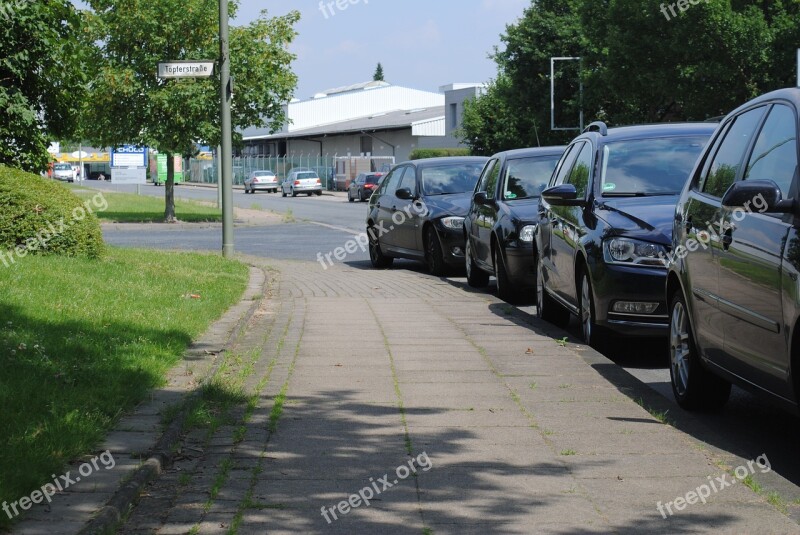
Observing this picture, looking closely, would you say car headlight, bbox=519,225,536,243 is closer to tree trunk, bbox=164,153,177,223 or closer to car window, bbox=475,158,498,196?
car window, bbox=475,158,498,196

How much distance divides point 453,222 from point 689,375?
9.94 m

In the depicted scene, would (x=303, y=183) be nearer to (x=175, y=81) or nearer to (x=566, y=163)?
(x=175, y=81)

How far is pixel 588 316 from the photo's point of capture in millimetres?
9375

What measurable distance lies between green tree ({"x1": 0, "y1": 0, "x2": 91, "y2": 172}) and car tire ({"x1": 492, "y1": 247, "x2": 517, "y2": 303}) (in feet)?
23.4

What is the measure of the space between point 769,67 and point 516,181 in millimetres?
27310

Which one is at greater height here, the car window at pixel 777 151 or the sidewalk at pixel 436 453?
the car window at pixel 777 151

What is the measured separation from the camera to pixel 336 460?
5727mm

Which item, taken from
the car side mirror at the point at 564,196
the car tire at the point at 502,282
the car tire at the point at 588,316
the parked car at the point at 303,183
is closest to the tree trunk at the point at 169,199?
the car tire at the point at 502,282

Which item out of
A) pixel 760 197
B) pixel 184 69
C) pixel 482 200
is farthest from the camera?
pixel 184 69

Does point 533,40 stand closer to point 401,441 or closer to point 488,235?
point 488,235

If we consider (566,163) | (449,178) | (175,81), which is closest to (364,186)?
(175,81)

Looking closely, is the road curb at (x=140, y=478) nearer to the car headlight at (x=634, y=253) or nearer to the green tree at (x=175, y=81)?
the car headlight at (x=634, y=253)

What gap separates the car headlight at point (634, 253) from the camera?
8680mm

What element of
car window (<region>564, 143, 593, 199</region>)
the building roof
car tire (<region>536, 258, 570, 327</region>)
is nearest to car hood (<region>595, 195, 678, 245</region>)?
car window (<region>564, 143, 593, 199</region>)
